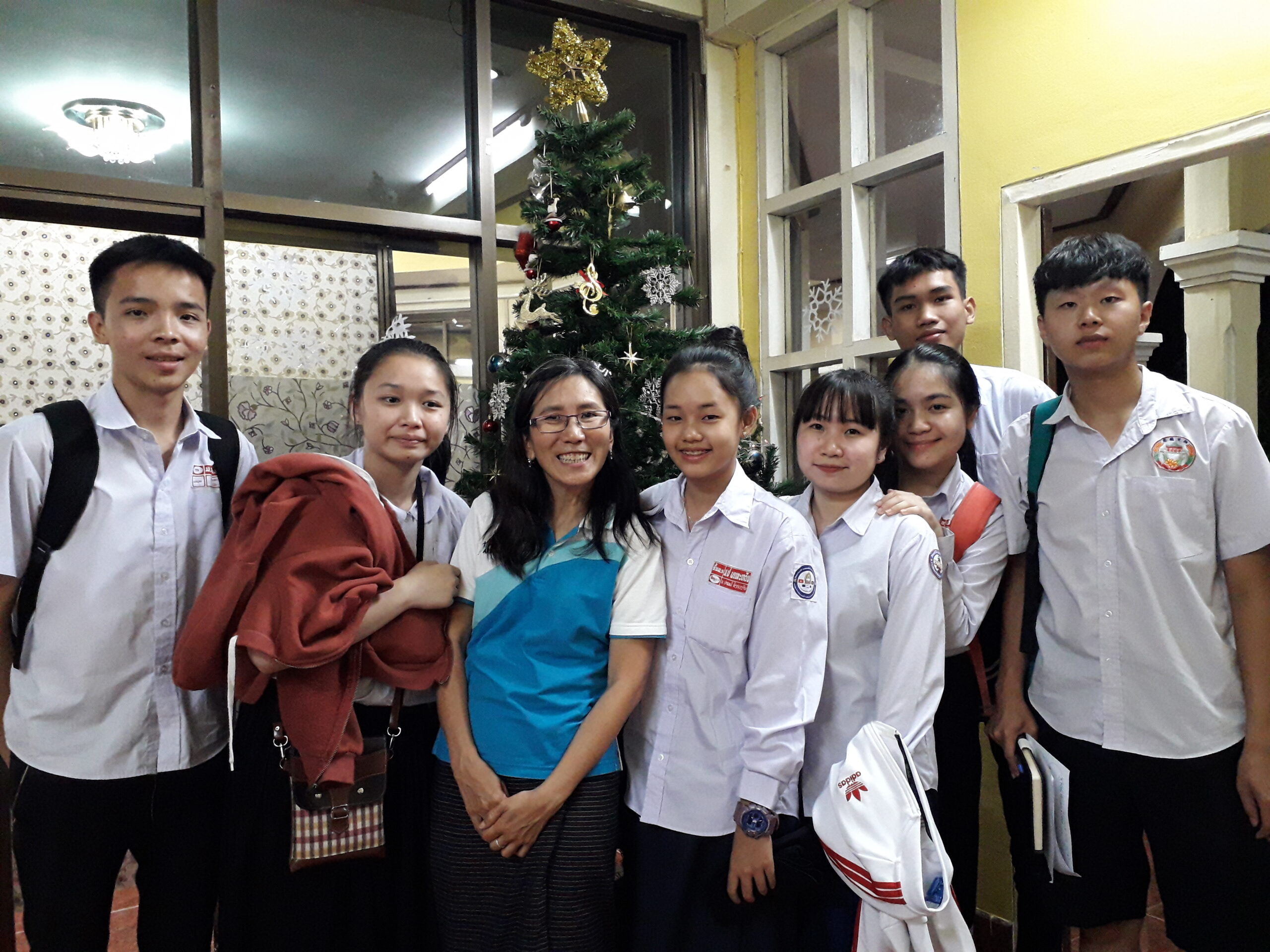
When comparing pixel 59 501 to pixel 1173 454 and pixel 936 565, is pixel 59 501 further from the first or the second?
pixel 1173 454

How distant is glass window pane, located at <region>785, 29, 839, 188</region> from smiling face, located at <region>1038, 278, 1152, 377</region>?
190 cm

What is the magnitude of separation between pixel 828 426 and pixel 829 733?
1.86 ft

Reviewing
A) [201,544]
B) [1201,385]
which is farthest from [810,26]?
[201,544]

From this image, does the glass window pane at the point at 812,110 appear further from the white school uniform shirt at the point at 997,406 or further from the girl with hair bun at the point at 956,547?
the girl with hair bun at the point at 956,547

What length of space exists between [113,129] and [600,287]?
1626 mm

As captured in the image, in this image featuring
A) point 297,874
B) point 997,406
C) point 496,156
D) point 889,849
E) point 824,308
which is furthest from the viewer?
point 824,308

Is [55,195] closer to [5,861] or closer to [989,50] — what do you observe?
[5,861]

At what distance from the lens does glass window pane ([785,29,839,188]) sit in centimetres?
337

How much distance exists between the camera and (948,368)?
1784mm

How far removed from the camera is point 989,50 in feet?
8.62

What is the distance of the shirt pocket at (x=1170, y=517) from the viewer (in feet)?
5.08

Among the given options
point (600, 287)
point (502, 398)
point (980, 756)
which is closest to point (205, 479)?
point (502, 398)

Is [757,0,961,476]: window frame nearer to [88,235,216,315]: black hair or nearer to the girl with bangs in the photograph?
the girl with bangs

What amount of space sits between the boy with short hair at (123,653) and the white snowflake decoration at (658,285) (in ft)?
4.05
